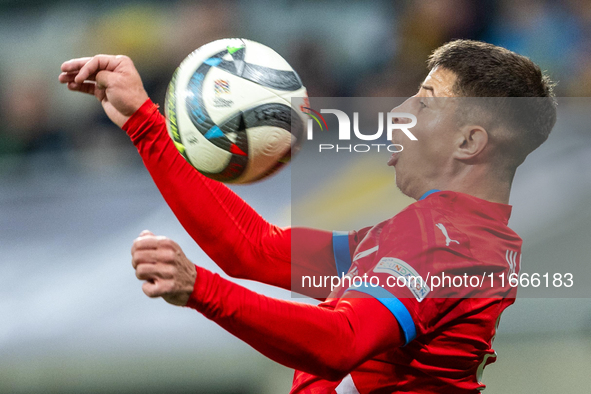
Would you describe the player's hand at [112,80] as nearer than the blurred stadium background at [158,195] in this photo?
Yes

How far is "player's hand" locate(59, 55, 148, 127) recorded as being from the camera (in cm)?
212

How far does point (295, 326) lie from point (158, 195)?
3.10 m

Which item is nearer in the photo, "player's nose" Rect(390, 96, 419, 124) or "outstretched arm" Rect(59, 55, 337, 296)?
"player's nose" Rect(390, 96, 419, 124)

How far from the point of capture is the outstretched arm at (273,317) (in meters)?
1.32

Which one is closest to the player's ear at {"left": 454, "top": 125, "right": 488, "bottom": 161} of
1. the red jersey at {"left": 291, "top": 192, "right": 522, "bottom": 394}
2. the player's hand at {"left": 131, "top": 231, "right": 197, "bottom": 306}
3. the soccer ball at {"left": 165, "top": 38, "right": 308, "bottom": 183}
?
the red jersey at {"left": 291, "top": 192, "right": 522, "bottom": 394}

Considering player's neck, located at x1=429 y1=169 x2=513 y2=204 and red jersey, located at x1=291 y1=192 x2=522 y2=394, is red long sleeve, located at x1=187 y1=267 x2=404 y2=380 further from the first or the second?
player's neck, located at x1=429 y1=169 x2=513 y2=204

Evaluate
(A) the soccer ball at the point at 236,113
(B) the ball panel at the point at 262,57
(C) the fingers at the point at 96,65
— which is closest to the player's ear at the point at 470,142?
(A) the soccer ball at the point at 236,113

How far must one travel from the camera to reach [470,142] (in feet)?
6.28

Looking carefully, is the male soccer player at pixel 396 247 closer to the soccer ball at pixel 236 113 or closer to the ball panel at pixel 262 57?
the soccer ball at pixel 236 113

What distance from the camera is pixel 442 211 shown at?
5.74ft

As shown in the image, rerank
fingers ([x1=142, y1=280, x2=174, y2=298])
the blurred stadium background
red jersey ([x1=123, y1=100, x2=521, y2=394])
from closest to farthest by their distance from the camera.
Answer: fingers ([x1=142, y1=280, x2=174, y2=298]) → red jersey ([x1=123, y1=100, x2=521, y2=394]) → the blurred stadium background

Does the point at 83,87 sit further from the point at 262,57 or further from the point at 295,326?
the point at 295,326

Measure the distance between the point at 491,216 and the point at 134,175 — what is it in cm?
316

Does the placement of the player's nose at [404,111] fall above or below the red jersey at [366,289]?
above
